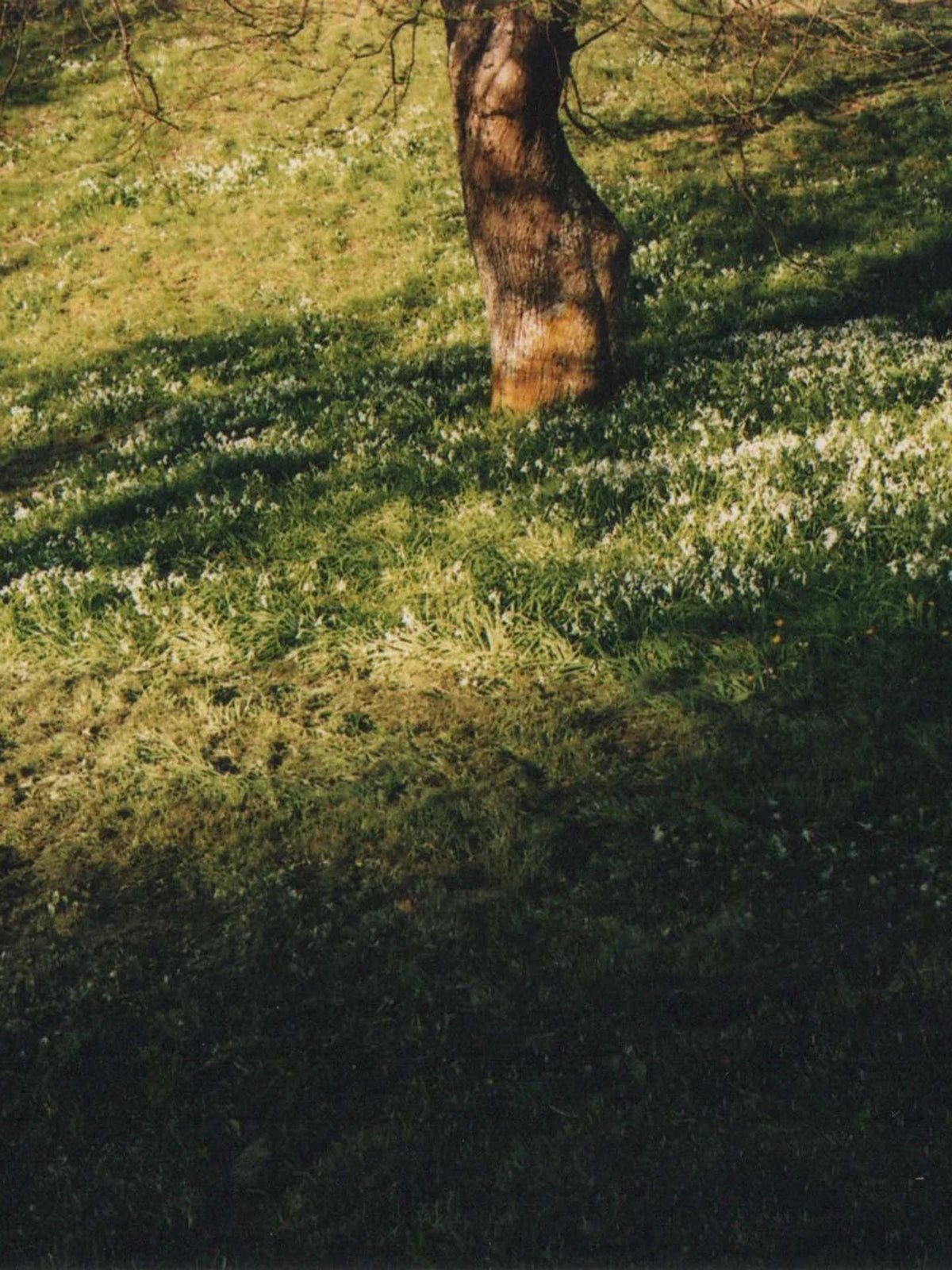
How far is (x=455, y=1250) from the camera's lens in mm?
3475

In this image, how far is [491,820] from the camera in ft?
18.2

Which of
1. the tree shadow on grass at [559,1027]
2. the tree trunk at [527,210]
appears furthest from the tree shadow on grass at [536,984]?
the tree trunk at [527,210]

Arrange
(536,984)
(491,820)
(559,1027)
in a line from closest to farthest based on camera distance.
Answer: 1. (559,1027)
2. (536,984)
3. (491,820)

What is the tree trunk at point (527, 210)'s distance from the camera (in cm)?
930

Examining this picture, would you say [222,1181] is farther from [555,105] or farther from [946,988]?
[555,105]

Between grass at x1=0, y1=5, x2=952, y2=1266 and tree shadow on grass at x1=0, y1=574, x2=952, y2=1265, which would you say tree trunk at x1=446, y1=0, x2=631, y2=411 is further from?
tree shadow on grass at x1=0, y1=574, x2=952, y2=1265

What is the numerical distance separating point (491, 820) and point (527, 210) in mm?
6159

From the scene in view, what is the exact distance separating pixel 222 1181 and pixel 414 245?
14780 mm

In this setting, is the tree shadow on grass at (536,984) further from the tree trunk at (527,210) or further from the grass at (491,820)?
the tree trunk at (527,210)

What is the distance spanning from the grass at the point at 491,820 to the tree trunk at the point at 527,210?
0.55 metres

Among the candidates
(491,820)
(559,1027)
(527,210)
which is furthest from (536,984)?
(527,210)

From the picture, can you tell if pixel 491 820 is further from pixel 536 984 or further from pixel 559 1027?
pixel 559 1027

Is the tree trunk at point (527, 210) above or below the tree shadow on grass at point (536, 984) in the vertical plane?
above

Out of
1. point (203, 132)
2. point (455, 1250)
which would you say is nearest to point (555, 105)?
point (455, 1250)
